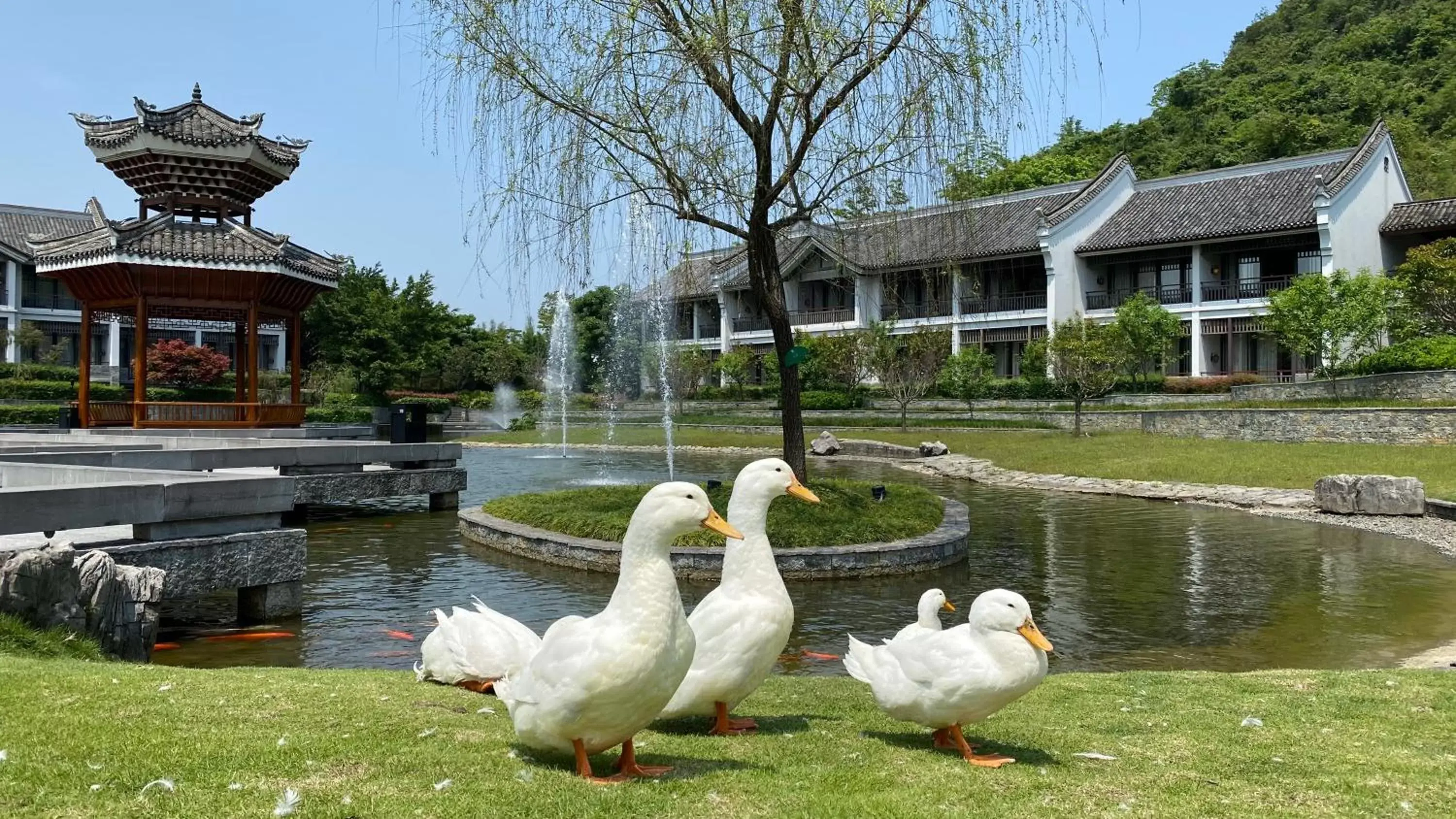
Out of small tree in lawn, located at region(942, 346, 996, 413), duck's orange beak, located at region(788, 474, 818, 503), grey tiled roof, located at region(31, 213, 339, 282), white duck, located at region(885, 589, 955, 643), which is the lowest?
white duck, located at region(885, 589, 955, 643)

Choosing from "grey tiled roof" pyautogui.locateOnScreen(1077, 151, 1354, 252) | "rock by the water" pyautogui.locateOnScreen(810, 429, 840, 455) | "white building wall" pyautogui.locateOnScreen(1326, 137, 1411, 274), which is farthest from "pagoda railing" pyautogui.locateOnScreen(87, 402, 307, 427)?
"white building wall" pyautogui.locateOnScreen(1326, 137, 1411, 274)

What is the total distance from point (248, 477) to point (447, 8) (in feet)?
20.4

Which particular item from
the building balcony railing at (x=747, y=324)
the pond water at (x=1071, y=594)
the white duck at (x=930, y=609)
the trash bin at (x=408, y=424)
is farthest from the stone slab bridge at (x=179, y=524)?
the building balcony railing at (x=747, y=324)

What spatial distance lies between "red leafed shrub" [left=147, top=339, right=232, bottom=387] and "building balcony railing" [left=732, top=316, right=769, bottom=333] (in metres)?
25.8

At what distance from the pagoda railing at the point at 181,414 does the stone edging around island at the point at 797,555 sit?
42.1 feet

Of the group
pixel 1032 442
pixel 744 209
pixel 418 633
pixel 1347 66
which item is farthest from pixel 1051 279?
pixel 418 633

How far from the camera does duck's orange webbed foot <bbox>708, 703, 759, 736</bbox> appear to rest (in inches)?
200

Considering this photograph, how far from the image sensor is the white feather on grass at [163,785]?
3686 millimetres

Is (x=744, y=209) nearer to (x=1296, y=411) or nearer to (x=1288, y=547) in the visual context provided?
(x=1288, y=547)

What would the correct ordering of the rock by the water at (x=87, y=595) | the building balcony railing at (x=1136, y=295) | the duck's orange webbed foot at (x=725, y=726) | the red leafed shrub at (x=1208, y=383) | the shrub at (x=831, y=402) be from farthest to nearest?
the shrub at (x=831, y=402), the building balcony railing at (x=1136, y=295), the red leafed shrub at (x=1208, y=383), the rock by the water at (x=87, y=595), the duck's orange webbed foot at (x=725, y=726)

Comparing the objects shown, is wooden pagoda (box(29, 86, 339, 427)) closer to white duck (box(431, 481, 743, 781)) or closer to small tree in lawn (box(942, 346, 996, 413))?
white duck (box(431, 481, 743, 781))

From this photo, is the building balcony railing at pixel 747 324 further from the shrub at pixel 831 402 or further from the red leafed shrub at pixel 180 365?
the red leafed shrub at pixel 180 365

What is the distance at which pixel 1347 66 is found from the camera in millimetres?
57281

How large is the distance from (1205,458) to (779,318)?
587 inches
